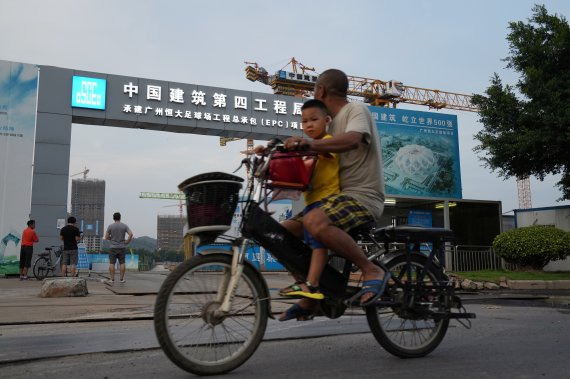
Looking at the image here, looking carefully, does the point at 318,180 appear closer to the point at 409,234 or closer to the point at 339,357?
the point at 409,234

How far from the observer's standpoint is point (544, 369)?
10.4 ft

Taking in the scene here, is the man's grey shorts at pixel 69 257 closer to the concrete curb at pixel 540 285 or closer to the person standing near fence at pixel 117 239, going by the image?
the person standing near fence at pixel 117 239

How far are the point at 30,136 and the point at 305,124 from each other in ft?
52.5

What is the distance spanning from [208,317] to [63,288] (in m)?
6.98

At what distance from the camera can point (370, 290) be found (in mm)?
3299

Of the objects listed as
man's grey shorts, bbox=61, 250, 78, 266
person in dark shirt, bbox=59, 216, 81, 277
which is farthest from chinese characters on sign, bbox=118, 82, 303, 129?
man's grey shorts, bbox=61, 250, 78, 266

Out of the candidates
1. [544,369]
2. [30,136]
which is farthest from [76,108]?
[544,369]

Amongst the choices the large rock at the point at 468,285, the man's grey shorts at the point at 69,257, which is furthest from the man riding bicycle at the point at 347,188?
the man's grey shorts at the point at 69,257

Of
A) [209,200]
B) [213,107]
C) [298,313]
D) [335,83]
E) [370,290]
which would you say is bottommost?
[298,313]

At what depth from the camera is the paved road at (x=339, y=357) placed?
308 centimetres

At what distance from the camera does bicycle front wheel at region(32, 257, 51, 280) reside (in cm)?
1548

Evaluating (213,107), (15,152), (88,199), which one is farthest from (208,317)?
(88,199)

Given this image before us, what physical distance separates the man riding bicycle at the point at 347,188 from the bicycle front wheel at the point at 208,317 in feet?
0.93

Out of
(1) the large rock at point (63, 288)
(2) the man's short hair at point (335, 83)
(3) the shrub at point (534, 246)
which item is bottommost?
(1) the large rock at point (63, 288)
